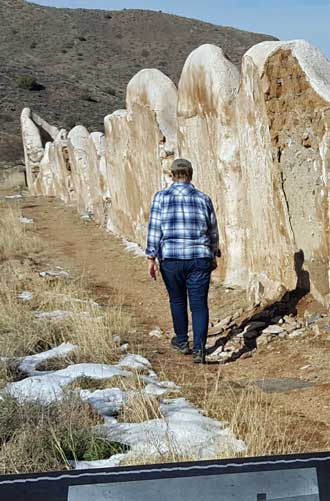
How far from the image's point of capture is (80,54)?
5534 cm

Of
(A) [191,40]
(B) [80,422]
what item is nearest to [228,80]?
(B) [80,422]

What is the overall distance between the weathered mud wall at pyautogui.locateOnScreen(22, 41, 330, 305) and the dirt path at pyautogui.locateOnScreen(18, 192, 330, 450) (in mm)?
627

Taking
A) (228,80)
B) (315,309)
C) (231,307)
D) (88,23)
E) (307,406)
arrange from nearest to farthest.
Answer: (307,406)
(315,309)
(231,307)
(228,80)
(88,23)

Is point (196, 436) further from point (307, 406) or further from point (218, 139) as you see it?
point (218, 139)

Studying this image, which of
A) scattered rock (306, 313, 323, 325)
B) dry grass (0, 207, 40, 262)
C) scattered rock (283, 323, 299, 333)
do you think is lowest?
scattered rock (283, 323, 299, 333)

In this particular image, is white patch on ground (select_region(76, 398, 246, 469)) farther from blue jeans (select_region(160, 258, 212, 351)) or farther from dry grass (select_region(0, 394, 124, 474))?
blue jeans (select_region(160, 258, 212, 351))

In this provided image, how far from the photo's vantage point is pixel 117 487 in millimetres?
1982

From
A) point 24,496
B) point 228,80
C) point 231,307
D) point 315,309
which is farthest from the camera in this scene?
point 228,80

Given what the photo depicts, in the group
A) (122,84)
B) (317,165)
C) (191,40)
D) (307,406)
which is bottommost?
(307,406)

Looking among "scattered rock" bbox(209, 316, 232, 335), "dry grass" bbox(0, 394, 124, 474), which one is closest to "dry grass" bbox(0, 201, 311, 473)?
"dry grass" bbox(0, 394, 124, 474)

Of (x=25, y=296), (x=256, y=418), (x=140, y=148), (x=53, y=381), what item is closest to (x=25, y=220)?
(x=140, y=148)

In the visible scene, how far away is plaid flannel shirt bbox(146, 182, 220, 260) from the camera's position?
621 cm

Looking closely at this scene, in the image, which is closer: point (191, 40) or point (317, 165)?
point (317, 165)

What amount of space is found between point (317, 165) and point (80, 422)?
12.2 ft
